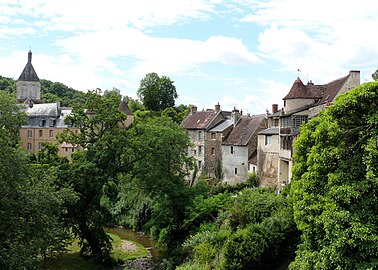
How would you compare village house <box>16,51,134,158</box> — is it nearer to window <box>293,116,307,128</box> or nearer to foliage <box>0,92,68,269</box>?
window <box>293,116,307,128</box>

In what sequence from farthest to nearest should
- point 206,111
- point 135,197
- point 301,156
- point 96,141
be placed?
point 206,111
point 135,197
point 96,141
point 301,156

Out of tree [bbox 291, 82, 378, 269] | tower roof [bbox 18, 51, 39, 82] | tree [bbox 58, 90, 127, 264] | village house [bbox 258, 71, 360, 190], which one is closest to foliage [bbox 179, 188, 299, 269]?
tree [bbox 291, 82, 378, 269]

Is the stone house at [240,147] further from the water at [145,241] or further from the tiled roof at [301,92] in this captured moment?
the water at [145,241]

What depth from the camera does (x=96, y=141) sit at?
2925 cm

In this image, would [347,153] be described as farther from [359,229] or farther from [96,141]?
[96,141]

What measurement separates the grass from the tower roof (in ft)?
212

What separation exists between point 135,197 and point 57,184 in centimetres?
933

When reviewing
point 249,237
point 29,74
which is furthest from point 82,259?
point 29,74

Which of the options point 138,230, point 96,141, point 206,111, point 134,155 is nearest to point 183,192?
point 134,155

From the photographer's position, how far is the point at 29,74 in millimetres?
90750

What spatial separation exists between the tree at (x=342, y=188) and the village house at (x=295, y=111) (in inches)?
519

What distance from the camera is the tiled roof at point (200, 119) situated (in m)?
51.0

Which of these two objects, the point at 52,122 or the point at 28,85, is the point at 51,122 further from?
the point at 28,85

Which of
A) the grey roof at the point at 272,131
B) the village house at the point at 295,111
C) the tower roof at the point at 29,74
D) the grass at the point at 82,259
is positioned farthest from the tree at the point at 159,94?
the grass at the point at 82,259
